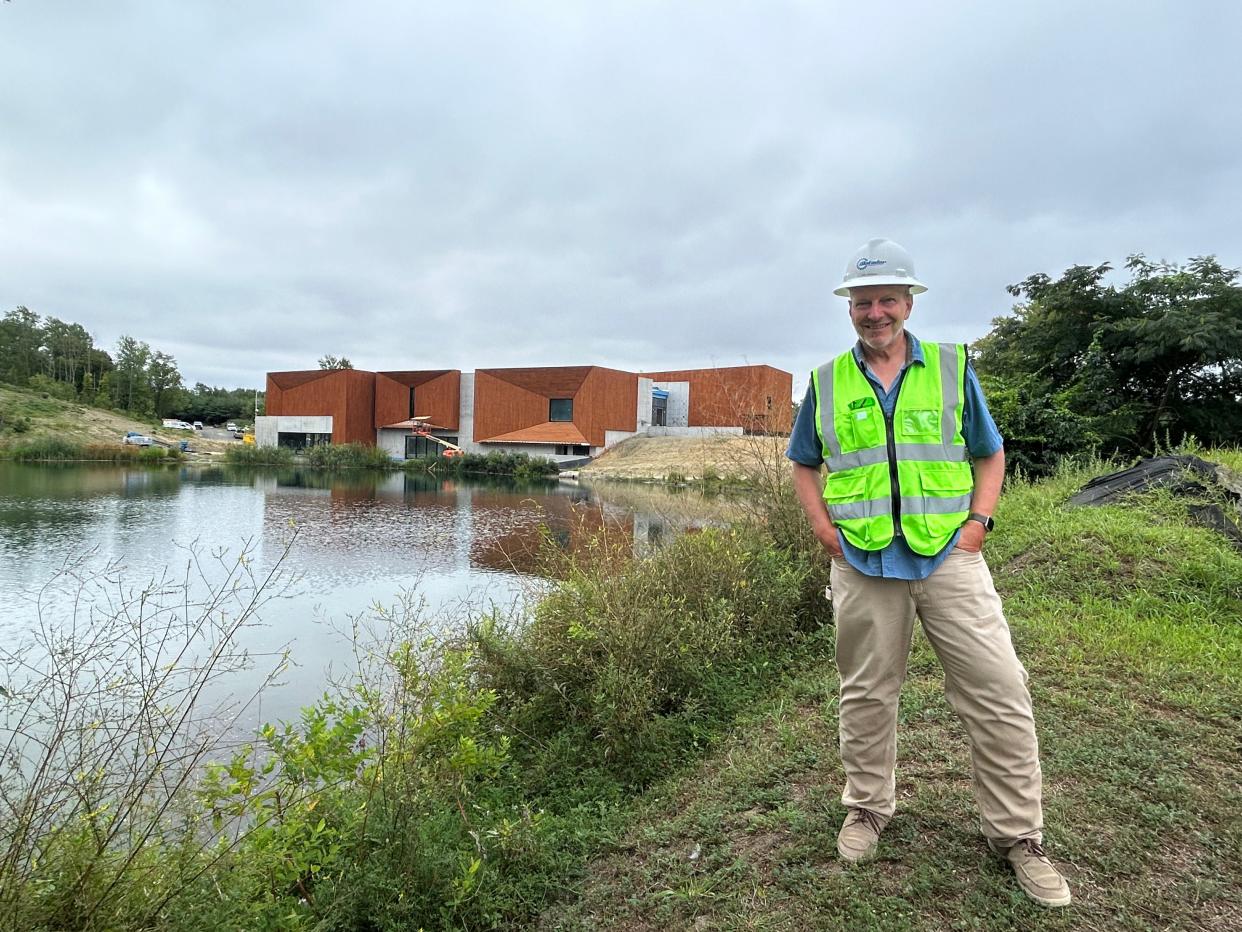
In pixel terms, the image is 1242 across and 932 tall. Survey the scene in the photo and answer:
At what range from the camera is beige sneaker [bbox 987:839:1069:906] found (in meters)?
2.02

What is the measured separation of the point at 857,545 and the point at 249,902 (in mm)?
2346

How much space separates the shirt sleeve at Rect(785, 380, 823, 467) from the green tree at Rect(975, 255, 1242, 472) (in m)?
12.8

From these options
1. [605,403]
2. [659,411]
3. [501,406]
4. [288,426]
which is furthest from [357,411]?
Result: [659,411]

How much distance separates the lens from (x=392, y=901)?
2523mm

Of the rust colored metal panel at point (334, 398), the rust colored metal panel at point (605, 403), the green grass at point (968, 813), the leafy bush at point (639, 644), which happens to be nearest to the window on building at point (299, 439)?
the rust colored metal panel at point (334, 398)

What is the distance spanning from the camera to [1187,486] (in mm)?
6805

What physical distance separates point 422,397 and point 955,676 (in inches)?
2170

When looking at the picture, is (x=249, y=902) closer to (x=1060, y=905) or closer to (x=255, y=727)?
(x=1060, y=905)

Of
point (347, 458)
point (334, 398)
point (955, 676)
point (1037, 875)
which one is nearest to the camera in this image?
point (1037, 875)

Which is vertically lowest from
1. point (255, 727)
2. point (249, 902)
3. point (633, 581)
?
point (255, 727)

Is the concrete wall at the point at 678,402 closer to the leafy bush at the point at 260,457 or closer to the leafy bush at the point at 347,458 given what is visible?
the leafy bush at the point at 347,458

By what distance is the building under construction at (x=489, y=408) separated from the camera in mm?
49281

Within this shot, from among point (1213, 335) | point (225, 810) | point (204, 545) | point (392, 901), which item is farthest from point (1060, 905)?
point (1213, 335)

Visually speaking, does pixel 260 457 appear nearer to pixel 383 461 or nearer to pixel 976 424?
pixel 383 461
